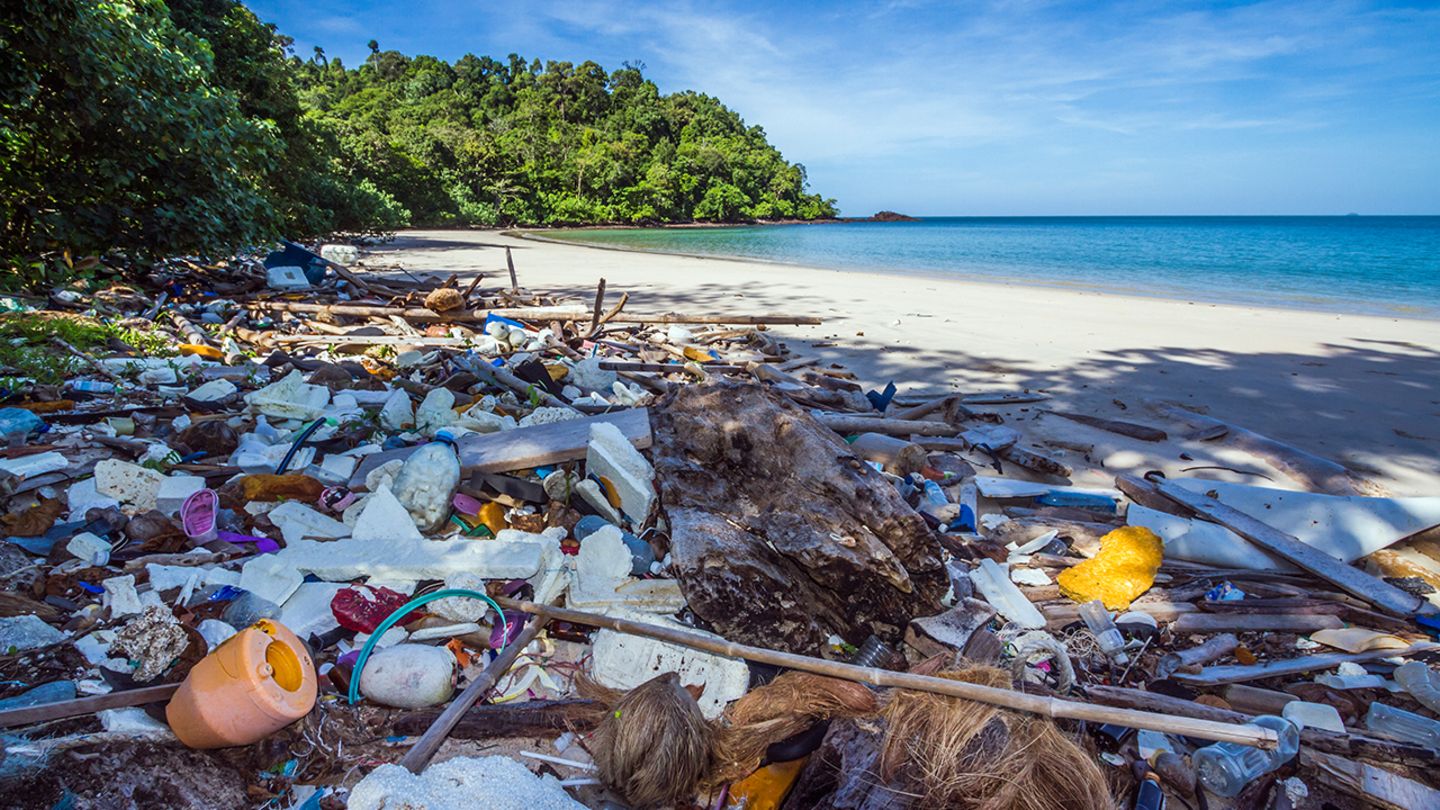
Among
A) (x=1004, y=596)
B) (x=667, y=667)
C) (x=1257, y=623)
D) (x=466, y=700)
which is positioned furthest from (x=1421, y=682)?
(x=466, y=700)

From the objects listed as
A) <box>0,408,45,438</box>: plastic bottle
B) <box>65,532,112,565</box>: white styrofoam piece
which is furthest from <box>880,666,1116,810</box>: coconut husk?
<box>0,408,45,438</box>: plastic bottle

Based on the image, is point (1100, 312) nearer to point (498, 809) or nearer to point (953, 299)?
point (953, 299)

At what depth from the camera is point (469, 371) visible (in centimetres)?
600

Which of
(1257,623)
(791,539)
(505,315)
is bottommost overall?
(1257,623)

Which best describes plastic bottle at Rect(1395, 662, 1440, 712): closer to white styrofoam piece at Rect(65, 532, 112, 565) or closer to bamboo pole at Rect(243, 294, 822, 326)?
white styrofoam piece at Rect(65, 532, 112, 565)

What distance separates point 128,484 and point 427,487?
1.59 m

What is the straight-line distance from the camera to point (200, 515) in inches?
127

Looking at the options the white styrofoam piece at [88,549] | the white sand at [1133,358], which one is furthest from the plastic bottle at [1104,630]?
the white styrofoam piece at [88,549]

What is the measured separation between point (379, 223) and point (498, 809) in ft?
91.0

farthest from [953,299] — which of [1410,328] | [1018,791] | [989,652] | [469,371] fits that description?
[1018,791]

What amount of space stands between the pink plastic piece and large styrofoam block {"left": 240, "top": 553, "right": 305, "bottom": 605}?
Result: 433mm

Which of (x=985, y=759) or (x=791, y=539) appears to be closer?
(x=985, y=759)

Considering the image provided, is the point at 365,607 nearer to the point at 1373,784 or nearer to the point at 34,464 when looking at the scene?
the point at 34,464

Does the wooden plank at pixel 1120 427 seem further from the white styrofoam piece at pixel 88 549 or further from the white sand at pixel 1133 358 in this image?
the white styrofoam piece at pixel 88 549
